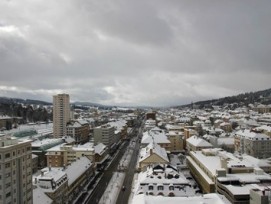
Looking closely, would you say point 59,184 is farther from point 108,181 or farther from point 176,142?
point 176,142

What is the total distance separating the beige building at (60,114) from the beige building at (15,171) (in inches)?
4361

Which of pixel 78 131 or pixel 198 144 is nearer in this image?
pixel 198 144

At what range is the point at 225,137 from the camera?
146m

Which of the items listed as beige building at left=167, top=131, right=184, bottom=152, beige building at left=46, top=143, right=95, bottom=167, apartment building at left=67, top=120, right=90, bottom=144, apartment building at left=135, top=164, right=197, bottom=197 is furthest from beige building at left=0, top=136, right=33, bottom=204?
apartment building at left=67, top=120, right=90, bottom=144

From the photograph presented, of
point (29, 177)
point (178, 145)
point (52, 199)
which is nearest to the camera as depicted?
point (29, 177)

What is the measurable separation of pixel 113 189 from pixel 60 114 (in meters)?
93.1

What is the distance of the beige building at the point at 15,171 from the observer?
141 feet

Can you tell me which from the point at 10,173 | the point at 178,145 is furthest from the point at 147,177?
the point at 178,145

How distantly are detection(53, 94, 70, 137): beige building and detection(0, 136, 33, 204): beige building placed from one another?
363 feet

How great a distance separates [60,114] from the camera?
16412cm

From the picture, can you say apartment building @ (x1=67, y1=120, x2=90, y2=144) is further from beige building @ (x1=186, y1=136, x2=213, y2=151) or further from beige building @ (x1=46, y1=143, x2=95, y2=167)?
beige building @ (x1=186, y1=136, x2=213, y2=151)

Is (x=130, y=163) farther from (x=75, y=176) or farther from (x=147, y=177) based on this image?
(x=147, y=177)

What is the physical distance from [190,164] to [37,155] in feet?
145

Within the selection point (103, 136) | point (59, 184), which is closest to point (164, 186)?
point (59, 184)
